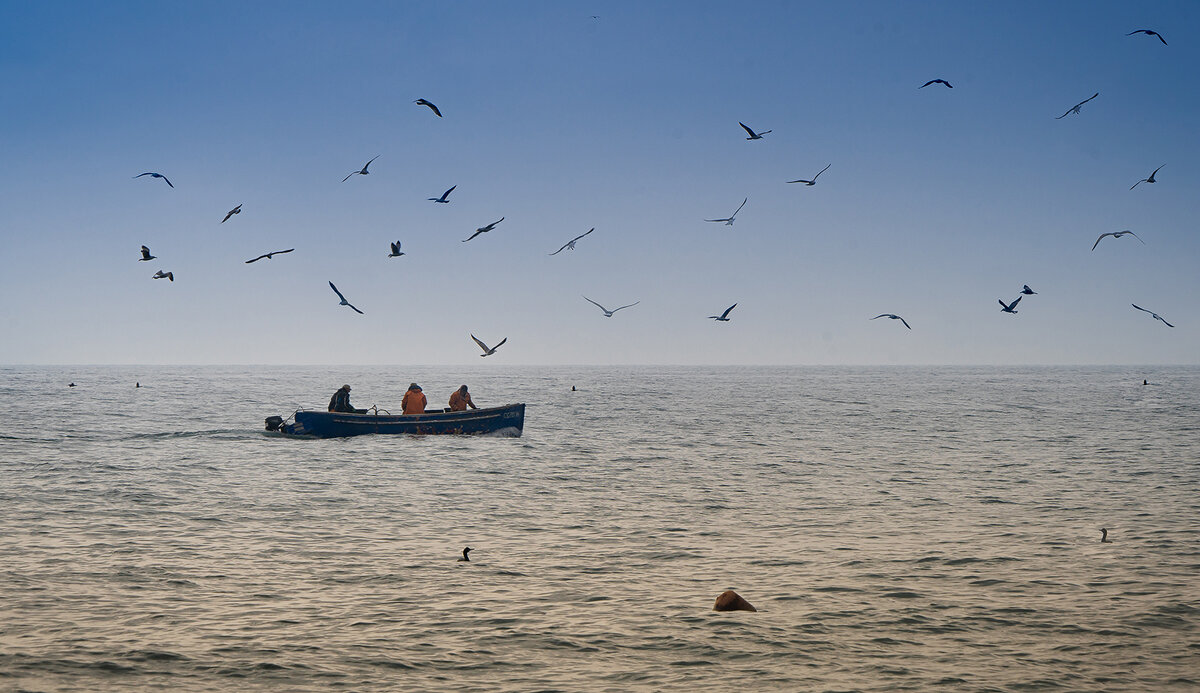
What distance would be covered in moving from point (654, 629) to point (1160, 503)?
15411 mm

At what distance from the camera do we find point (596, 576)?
12484 millimetres

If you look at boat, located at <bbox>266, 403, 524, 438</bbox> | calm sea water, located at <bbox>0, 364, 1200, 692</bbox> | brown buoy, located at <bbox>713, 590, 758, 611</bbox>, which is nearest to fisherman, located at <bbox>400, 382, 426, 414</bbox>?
boat, located at <bbox>266, 403, 524, 438</bbox>

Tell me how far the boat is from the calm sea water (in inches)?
294

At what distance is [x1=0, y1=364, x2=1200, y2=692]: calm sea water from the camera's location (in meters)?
8.60

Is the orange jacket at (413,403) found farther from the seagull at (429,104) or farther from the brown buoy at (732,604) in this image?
the brown buoy at (732,604)

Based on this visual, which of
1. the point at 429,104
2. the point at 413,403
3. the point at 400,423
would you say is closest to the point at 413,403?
the point at 413,403

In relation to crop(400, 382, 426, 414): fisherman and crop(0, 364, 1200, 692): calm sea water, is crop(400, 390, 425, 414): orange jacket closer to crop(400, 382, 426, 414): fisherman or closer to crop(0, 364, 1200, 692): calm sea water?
crop(400, 382, 426, 414): fisherman

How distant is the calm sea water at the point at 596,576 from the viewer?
860cm

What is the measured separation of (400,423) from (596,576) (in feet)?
81.9

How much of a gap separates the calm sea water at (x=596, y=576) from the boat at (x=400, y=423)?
7469mm

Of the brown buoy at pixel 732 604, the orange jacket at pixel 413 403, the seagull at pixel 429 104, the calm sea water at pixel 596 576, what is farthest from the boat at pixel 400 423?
the brown buoy at pixel 732 604

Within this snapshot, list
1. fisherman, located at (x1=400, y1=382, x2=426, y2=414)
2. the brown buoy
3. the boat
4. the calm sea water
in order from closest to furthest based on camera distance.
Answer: the calm sea water → the brown buoy → the boat → fisherman, located at (x1=400, y1=382, x2=426, y2=414)

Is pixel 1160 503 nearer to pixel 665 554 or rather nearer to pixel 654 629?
pixel 665 554

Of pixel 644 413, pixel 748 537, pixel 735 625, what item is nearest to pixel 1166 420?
pixel 644 413
